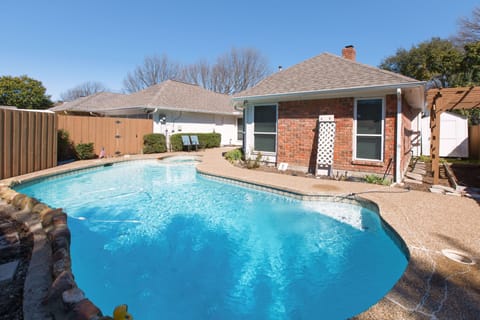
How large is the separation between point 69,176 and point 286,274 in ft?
30.3

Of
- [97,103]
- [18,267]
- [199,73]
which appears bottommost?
[18,267]

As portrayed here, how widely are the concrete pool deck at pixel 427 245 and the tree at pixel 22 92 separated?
22429mm

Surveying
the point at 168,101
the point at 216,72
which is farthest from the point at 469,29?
the point at 216,72

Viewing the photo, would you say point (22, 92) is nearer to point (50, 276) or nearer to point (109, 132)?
point (109, 132)

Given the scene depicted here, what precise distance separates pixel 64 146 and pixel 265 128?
9.29m

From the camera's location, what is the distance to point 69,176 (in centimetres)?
995

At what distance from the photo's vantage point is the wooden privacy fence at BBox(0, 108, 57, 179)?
7.89 metres

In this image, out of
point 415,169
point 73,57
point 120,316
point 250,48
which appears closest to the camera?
point 120,316

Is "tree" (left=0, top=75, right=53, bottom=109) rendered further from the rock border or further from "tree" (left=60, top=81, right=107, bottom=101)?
"tree" (left=60, top=81, right=107, bottom=101)

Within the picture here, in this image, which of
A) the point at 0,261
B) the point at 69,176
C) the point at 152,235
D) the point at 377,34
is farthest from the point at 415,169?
the point at 377,34

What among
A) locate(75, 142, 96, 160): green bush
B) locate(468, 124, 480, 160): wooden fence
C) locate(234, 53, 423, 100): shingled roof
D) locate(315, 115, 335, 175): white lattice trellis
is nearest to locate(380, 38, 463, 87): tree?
locate(468, 124, 480, 160): wooden fence

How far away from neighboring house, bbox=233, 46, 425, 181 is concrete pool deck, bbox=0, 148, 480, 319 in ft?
→ 4.70

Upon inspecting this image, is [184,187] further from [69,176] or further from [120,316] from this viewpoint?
[120,316]

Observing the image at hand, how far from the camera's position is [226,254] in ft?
16.0
